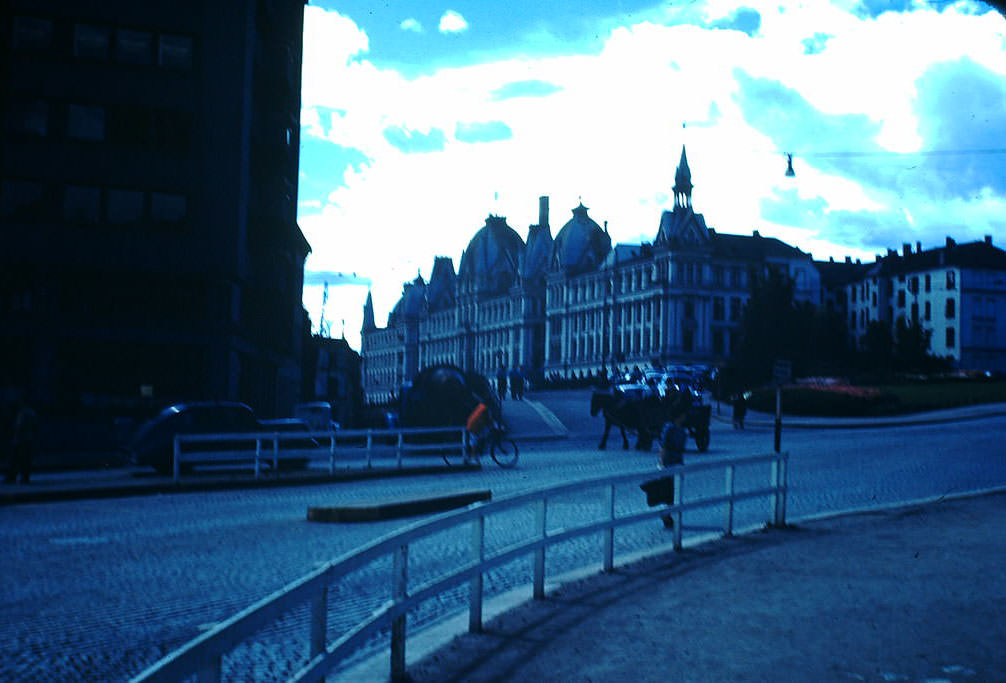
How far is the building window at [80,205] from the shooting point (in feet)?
134

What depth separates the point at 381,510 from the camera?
54.9ft

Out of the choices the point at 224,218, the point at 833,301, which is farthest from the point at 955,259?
the point at 224,218

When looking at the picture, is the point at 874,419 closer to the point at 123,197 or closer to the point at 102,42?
the point at 123,197

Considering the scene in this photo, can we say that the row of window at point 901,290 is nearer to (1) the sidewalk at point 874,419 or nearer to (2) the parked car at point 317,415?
(1) the sidewalk at point 874,419

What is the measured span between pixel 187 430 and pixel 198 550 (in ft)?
47.7

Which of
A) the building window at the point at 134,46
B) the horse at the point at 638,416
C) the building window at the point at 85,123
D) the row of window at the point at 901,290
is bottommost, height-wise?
the horse at the point at 638,416

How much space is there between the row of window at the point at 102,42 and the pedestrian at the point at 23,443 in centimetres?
2041

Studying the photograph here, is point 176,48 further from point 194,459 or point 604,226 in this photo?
point 604,226

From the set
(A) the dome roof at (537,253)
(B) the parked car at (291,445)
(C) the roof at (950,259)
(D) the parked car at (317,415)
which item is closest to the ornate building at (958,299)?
(C) the roof at (950,259)

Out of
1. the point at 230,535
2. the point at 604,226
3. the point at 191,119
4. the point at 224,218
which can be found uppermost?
the point at 604,226

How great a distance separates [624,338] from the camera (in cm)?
14012

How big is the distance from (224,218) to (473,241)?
498ft

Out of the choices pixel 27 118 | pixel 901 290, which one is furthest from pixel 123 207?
pixel 901 290

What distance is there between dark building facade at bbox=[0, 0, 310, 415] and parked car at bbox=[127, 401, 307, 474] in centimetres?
1363
